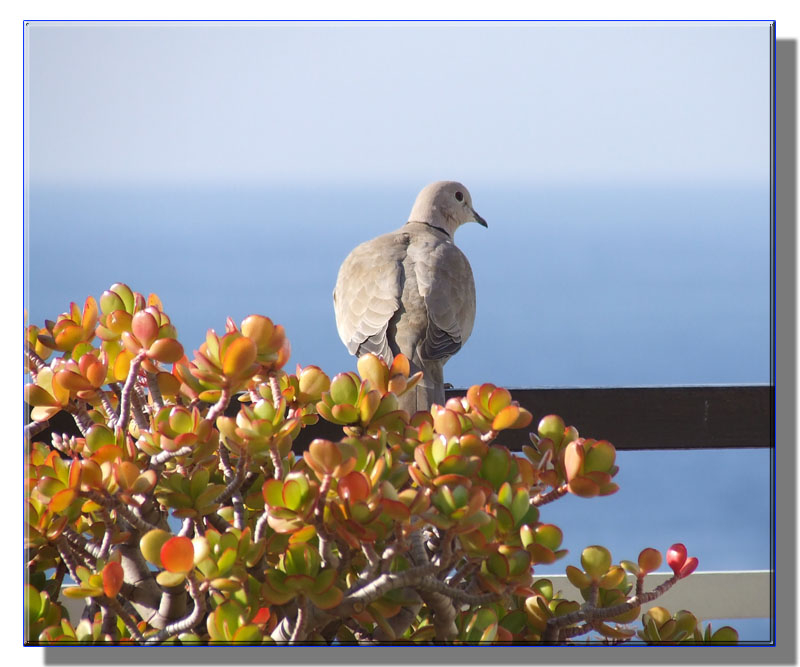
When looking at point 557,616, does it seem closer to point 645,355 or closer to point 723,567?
point 723,567

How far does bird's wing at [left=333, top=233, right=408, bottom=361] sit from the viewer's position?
2.27m

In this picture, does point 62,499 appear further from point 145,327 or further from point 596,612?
point 596,612

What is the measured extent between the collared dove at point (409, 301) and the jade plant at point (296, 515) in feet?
3.75

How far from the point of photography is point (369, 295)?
92.0 inches

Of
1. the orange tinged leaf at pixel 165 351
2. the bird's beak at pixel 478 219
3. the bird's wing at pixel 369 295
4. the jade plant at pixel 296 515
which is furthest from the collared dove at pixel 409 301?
the orange tinged leaf at pixel 165 351

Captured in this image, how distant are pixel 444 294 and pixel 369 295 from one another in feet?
0.73

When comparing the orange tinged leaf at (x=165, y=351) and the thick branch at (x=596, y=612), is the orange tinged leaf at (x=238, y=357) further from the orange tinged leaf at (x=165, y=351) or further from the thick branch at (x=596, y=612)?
the thick branch at (x=596, y=612)

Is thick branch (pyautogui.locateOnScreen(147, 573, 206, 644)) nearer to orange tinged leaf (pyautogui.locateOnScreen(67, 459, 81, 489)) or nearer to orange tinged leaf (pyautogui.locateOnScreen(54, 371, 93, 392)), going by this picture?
orange tinged leaf (pyautogui.locateOnScreen(67, 459, 81, 489))

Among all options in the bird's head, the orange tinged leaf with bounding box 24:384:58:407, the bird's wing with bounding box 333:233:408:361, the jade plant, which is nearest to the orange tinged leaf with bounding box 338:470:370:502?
the jade plant

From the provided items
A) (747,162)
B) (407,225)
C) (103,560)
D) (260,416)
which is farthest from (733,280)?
(407,225)

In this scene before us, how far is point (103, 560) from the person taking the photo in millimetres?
818

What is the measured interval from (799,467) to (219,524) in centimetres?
79

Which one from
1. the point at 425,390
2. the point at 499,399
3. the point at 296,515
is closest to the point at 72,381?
the point at 296,515

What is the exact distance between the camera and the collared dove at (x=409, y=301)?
2.24 meters
